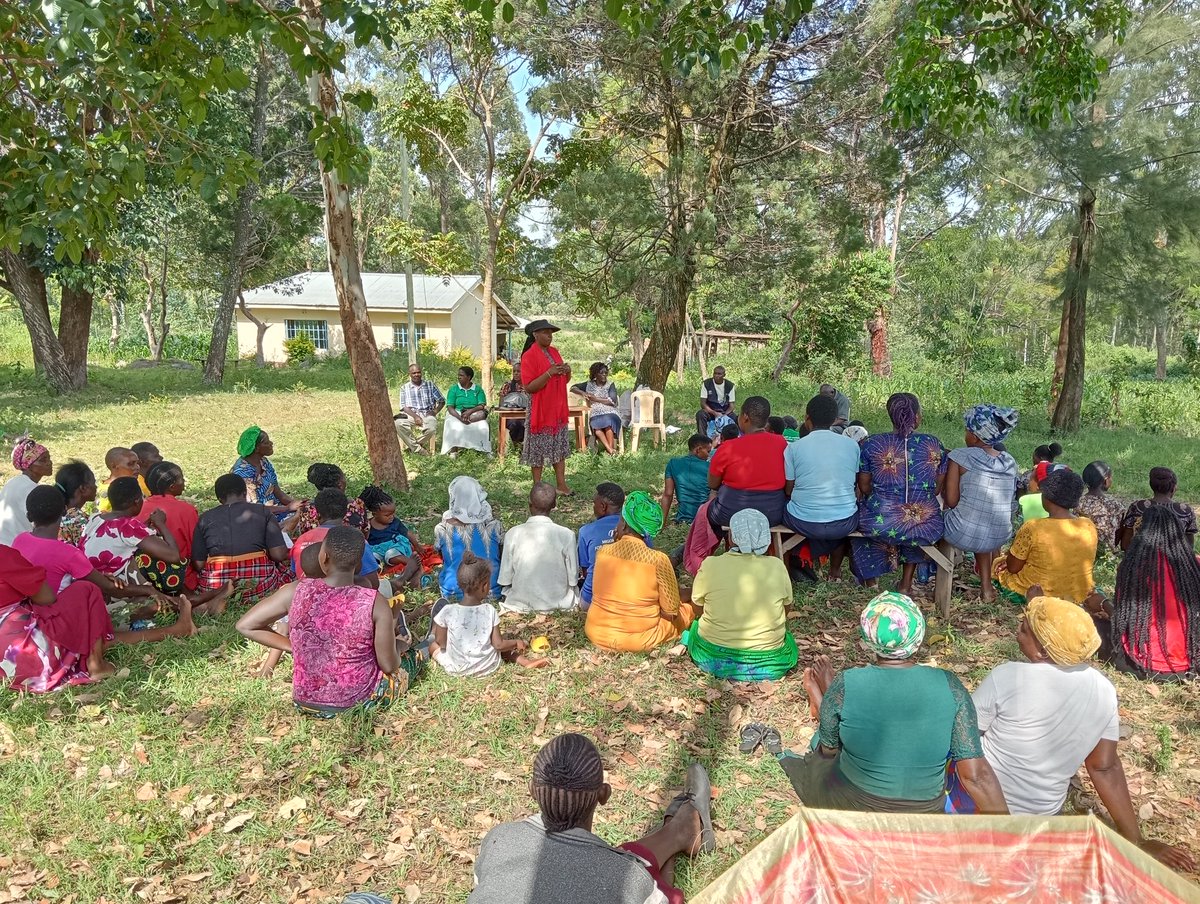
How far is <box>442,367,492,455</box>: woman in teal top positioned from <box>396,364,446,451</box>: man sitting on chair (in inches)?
20.5

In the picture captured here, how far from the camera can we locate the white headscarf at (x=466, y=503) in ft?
20.1

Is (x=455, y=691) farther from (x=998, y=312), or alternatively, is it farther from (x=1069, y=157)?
(x=998, y=312)

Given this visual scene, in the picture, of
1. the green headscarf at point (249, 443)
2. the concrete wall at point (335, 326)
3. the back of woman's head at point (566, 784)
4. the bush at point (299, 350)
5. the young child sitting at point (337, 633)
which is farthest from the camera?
the concrete wall at point (335, 326)

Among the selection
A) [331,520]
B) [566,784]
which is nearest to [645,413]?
[331,520]

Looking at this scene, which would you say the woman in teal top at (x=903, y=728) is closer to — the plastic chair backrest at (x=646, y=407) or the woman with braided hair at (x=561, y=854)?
the woman with braided hair at (x=561, y=854)

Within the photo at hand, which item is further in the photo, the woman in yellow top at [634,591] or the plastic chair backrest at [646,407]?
the plastic chair backrest at [646,407]

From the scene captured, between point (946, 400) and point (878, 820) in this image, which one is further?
point (946, 400)

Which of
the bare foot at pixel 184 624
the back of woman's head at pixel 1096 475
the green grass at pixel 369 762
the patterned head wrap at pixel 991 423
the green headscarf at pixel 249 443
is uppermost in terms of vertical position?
the patterned head wrap at pixel 991 423

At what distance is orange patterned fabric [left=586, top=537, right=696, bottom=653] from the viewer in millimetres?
5370

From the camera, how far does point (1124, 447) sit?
44.4 ft

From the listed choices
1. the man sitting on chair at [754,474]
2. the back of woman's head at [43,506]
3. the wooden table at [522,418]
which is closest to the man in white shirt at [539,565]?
the man sitting on chair at [754,474]

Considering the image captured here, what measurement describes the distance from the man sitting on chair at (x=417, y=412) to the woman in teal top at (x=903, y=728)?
9.88 meters

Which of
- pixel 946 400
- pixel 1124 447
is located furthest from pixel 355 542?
pixel 946 400

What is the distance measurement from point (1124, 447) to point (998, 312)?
963 inches
